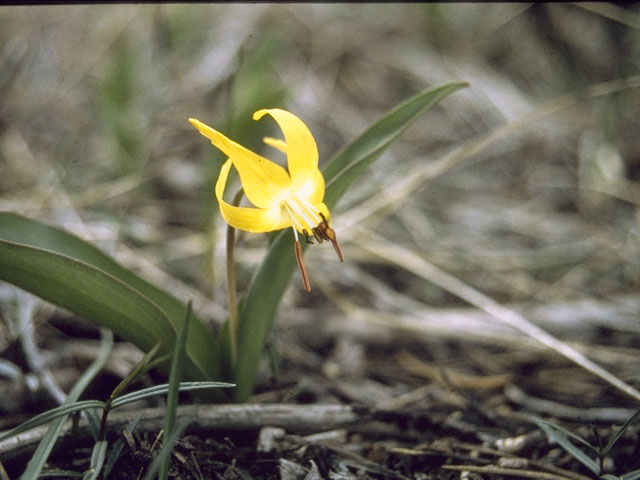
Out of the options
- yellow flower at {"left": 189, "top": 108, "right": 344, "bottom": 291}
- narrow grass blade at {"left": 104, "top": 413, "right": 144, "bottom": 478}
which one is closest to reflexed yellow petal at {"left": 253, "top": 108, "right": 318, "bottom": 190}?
yellow flower at {"left": 189, "top": 108, "right": 344, "bottom": 291}

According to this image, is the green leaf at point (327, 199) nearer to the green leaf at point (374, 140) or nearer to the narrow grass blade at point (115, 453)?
the green leaf at point (374, 140)

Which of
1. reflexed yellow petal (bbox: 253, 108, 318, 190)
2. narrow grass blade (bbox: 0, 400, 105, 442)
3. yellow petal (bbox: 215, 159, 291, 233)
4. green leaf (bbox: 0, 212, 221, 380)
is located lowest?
narrow grass blade (bbox: 0, 400, 105, 442)

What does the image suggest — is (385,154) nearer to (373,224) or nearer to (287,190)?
(373,224)

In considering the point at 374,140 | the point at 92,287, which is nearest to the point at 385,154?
the point at 374,140

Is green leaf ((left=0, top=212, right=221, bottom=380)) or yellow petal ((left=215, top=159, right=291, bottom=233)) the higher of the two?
yellow petal ((left=215, top=159, right=291, bottom=233))

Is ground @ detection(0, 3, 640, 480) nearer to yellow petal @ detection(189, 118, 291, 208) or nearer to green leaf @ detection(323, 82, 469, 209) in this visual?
yellow petal @ detection(189, 118, 291, 208)

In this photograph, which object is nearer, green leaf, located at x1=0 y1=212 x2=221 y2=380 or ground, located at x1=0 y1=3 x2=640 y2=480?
green leaf, located at x1=0 y1=212 x2=221 y2=380

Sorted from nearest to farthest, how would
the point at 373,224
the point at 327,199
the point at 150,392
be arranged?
the point at 150,392
the point at 327,199
the point at 373,224
